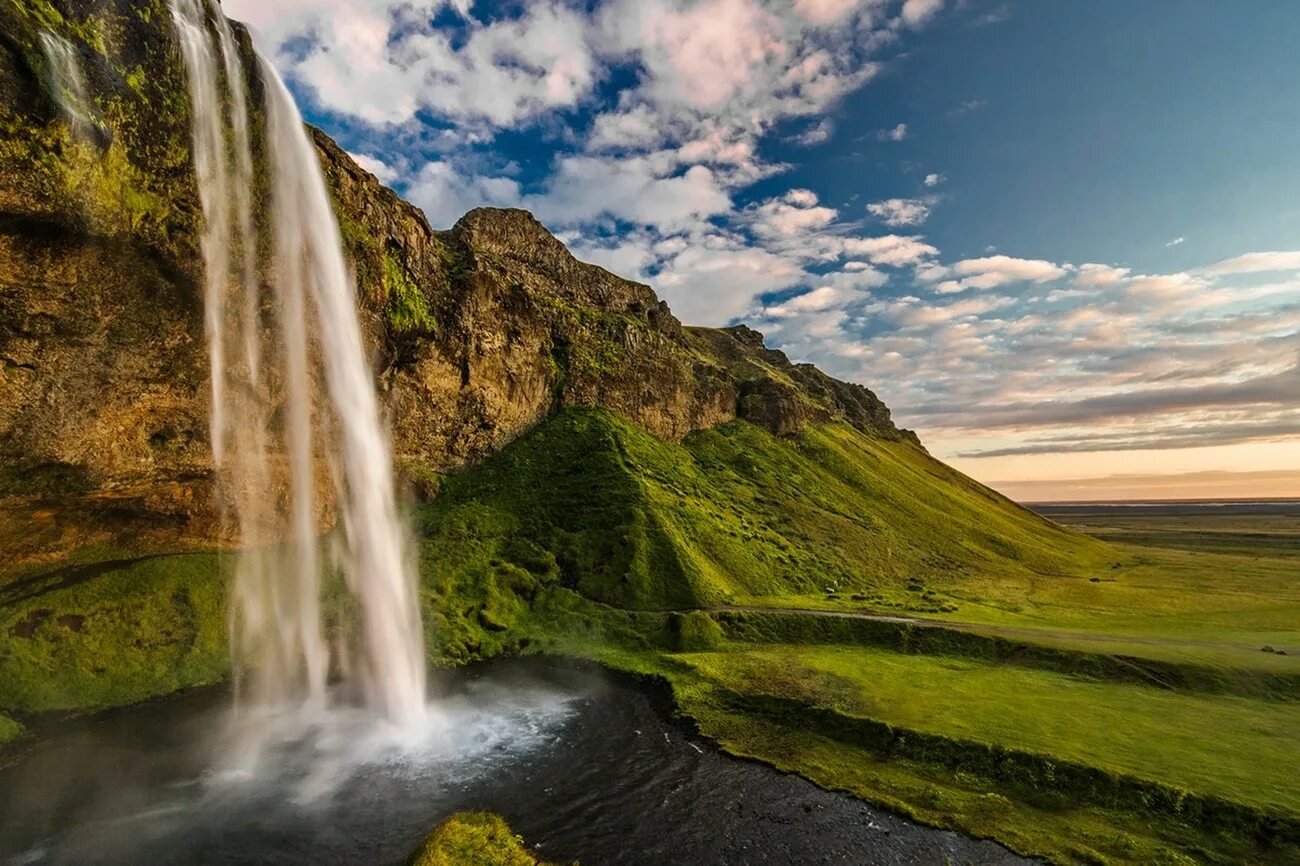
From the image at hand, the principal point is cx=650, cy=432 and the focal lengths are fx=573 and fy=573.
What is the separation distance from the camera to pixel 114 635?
3184 centimetres

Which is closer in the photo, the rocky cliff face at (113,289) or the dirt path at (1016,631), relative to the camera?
the rocky cliff face at (113,289)

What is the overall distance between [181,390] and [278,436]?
6637 millimetres

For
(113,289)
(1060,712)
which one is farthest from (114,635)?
(1060,712)

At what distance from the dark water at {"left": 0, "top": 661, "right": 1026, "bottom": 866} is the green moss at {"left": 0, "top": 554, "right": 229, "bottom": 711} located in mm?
2983

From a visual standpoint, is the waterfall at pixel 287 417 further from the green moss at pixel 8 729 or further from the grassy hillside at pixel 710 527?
the grassy hillside at pixel 710 527

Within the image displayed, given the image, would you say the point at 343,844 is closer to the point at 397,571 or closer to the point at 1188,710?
the point at 397,571

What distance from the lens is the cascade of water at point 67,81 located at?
24.6 m

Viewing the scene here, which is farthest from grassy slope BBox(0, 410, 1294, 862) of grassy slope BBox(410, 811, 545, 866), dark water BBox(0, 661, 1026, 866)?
grassy slope BBox(410, 811, 545, 866)

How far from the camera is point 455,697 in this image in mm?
32594

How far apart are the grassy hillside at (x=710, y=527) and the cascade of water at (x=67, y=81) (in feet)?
113

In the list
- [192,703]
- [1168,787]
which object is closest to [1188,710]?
[1168,787]

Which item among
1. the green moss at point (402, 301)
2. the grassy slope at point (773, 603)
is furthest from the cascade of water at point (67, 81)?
the grassy slope at point (773, 603)

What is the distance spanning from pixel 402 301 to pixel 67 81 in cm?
2691

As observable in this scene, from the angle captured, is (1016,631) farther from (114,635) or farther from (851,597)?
(114,635)
